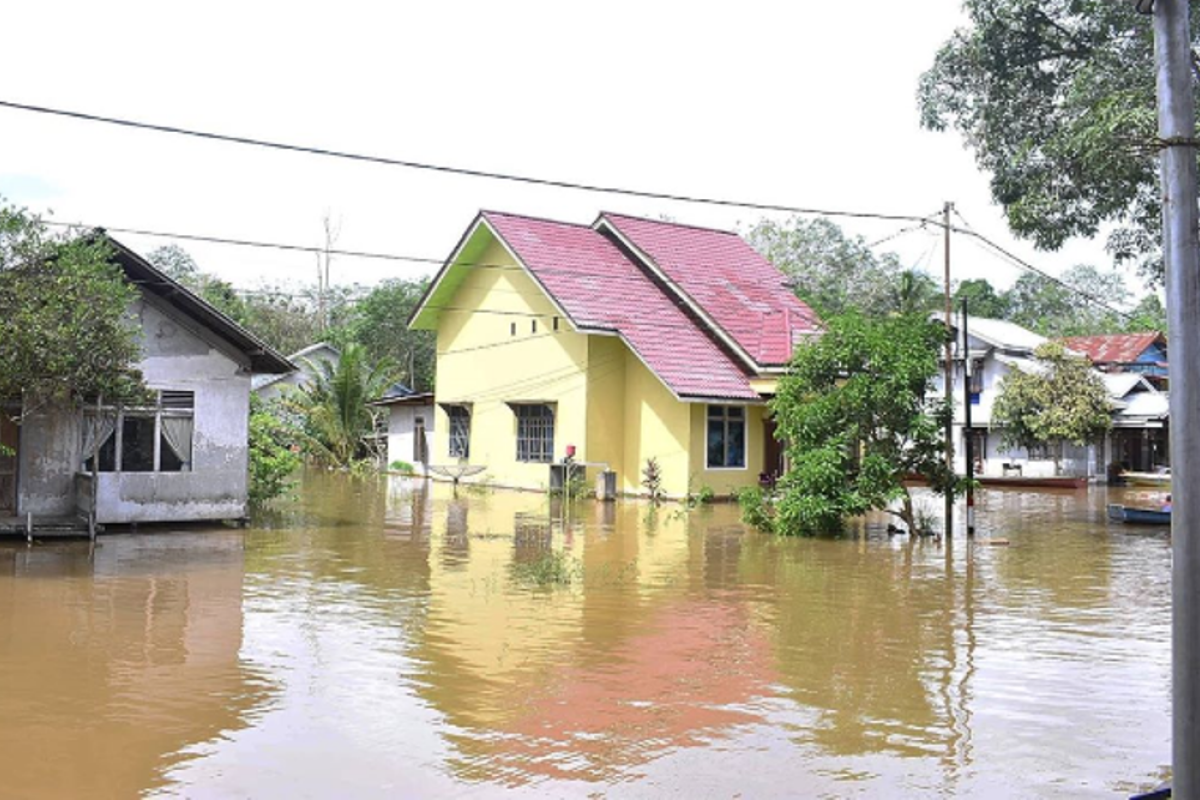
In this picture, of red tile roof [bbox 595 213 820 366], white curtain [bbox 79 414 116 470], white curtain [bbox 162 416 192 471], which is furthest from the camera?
red tile roof [bbox 595 213 820 366]

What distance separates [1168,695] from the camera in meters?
8.27

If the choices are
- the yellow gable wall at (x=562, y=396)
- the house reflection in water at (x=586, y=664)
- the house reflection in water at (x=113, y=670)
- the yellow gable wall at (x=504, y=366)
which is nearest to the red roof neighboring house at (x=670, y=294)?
the yellow gable wall at (x=562, y=396)

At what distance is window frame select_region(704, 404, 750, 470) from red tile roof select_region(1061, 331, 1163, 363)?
17.3 metres

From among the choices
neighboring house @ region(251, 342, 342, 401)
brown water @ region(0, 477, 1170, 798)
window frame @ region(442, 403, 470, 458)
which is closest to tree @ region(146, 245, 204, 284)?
neighboring house @ region(251, 342, 342, 401)

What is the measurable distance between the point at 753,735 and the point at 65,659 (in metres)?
5.56

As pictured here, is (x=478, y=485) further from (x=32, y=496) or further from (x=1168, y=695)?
(x=1168, y=695)

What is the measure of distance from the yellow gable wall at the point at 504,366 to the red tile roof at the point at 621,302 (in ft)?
3.05

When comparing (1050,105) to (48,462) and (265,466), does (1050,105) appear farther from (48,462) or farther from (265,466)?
(48,462)

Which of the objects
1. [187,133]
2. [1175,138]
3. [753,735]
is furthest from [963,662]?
[187,133]

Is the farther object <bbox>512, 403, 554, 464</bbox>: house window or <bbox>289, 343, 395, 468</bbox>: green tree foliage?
<bbox>289, 343, 395, 468</bbox>: green tree foliage

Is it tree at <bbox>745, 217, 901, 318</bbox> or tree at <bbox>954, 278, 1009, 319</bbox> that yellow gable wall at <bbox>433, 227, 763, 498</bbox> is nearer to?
tree at <bbox>745, 217, 901, 318</bbox>

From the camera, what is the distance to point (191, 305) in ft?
57.3

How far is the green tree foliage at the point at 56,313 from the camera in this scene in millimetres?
14227

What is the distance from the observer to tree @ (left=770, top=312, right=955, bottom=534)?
17.7 m
